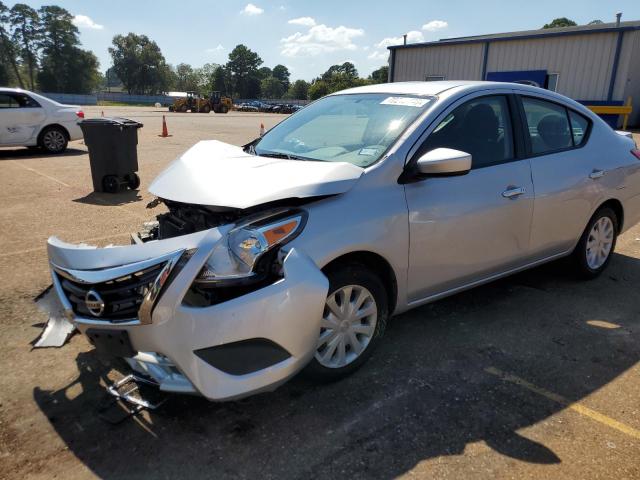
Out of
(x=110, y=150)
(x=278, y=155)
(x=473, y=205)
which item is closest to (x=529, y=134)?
(x=473, y=205)

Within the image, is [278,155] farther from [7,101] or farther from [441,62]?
[441,62]

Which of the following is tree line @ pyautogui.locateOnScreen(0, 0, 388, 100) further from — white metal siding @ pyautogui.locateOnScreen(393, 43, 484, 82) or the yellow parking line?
the yellow parking line

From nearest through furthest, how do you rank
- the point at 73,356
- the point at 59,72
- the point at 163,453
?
the point at 163,453 → the point at 73,356 → the point at 59,72

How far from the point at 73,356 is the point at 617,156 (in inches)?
186

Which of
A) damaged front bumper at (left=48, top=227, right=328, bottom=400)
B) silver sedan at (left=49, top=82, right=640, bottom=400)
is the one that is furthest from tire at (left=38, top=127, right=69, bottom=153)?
damaged front bumper at (left=48, top=227, right=328, bottom=400)

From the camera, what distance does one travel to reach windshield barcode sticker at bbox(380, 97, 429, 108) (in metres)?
3.42

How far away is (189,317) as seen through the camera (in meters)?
2.29

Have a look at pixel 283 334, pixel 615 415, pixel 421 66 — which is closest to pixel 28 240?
pixel 283 334

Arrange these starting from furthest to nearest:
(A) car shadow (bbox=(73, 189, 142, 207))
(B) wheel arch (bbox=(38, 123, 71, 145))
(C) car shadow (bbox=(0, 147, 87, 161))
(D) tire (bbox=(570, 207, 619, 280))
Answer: (B) wheel arch (bbox=(38, 123, 71, 145))
(C) car shadow (bbox=(0, 147, 87, 161))
(A) car shadow (bbox=(73, 189, 142, 207))
(D) tire (bbox=(570, 207, 619, 280))

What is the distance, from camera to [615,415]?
110 inches

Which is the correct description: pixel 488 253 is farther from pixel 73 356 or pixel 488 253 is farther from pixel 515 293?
pixel 73 356

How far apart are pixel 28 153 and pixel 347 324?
41.6 feet

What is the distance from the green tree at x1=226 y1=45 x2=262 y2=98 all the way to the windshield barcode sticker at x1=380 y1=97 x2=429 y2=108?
120m

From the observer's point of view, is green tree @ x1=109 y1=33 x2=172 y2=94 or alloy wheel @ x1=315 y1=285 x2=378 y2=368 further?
green tree @ x1=109 y1=33 x2=172 y2=94
